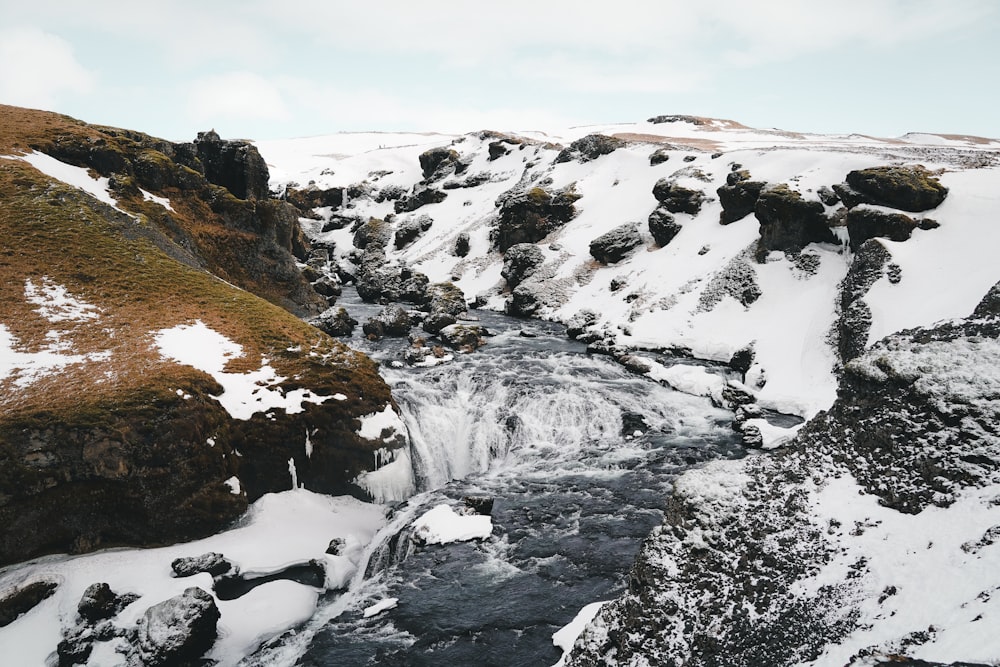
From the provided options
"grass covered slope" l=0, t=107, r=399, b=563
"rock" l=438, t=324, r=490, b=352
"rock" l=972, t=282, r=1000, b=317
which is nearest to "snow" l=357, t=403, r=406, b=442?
"grass covered slope" l=0, t=107, r=399, b=563

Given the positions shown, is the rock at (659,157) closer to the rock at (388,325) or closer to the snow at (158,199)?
the rock at (388,325)

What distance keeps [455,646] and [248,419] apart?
10037 millimetres

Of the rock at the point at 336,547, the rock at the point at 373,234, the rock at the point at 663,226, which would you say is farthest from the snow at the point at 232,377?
the rock at the point at 373,234

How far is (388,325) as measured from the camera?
3719cm

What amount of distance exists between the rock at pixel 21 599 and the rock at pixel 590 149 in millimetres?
66035

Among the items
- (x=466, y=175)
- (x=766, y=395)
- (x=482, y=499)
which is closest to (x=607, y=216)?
(x=766, y=395)

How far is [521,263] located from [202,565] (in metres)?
40.2

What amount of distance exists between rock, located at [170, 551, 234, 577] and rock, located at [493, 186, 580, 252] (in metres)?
46.6

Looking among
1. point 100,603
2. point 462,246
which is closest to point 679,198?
point 462,246

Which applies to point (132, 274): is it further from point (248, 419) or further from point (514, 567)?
point (514, 567)

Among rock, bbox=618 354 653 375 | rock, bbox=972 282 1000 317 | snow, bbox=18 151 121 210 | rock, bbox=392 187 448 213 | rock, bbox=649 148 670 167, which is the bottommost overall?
rock, bbox=618 354 653 375

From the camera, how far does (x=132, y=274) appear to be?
22609 mm

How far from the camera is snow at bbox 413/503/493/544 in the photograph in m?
15.7

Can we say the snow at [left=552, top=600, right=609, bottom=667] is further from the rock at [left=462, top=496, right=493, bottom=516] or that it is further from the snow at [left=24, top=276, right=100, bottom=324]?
the snow at [left=24, top=276, right=100, bottom=324]
